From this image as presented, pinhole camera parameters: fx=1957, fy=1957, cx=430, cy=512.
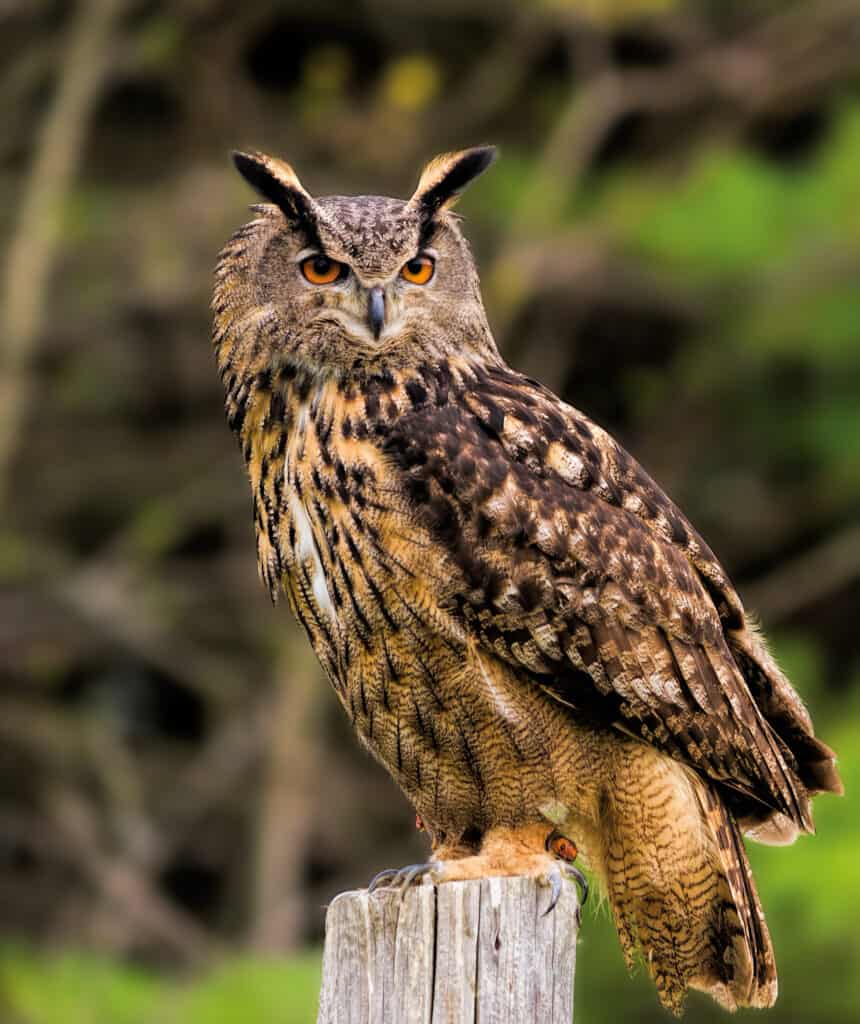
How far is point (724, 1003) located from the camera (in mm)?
3715

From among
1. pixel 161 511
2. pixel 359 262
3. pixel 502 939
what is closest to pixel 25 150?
pixel 161 511

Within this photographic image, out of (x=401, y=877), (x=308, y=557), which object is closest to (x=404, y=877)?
(x=401, y=877)

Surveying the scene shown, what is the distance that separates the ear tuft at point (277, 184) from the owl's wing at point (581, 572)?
436mm

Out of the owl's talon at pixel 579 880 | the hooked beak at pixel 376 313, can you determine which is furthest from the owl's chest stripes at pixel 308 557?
the owl's talon at pixel 579 880

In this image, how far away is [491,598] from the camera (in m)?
3.38

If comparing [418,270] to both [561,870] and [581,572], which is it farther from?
[561,870]

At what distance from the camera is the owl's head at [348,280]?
11.9 ft

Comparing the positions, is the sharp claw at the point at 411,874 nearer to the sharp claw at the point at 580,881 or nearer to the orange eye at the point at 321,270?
the sharp claw at the point at 580,881

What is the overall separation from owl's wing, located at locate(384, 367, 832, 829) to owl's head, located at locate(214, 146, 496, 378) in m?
0.13

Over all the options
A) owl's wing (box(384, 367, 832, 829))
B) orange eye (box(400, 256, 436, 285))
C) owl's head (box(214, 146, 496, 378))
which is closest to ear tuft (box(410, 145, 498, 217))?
owl's head (box(214, 146, 496, 378))

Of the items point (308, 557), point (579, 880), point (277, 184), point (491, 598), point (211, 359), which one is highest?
point (211, 359)

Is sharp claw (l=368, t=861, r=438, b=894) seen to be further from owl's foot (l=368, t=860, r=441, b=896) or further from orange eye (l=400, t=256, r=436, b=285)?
orange eye (l=400, t=256, r=436, b=285)

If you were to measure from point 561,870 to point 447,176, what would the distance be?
1403mm

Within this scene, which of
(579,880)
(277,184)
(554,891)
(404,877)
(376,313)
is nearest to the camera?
(554,891)
